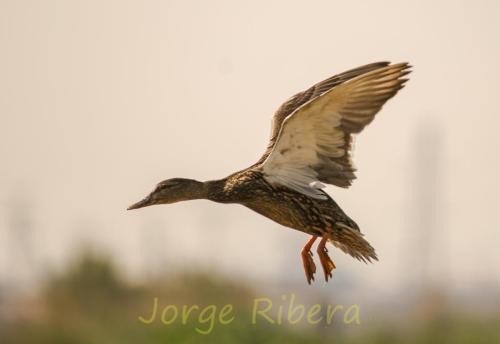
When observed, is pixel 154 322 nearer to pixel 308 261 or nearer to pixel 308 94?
pixel 308 94

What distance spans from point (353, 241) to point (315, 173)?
76 cm

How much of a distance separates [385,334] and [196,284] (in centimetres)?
528

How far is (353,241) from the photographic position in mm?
12078

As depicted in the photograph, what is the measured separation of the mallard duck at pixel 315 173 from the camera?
11.5m

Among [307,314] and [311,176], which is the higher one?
[311,176]

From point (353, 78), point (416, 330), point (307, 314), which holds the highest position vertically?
point (353, 78)

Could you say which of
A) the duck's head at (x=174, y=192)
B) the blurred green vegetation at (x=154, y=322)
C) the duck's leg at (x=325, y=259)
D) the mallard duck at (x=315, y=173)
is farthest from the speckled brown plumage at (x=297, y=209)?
the blurred green vegetation at (x=154, y=322)

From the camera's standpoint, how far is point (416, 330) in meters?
38.8

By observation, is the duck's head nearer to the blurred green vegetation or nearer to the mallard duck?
the mallard duck

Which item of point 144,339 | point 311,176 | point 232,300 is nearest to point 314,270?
point 311,176

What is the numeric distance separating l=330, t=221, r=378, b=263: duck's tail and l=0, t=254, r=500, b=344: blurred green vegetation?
11.2 metres

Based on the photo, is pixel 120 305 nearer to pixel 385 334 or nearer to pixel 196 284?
pixel 196 284

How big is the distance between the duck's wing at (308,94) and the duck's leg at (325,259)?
3.70ft

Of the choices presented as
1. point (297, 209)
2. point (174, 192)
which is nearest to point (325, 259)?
point (297, 209)
